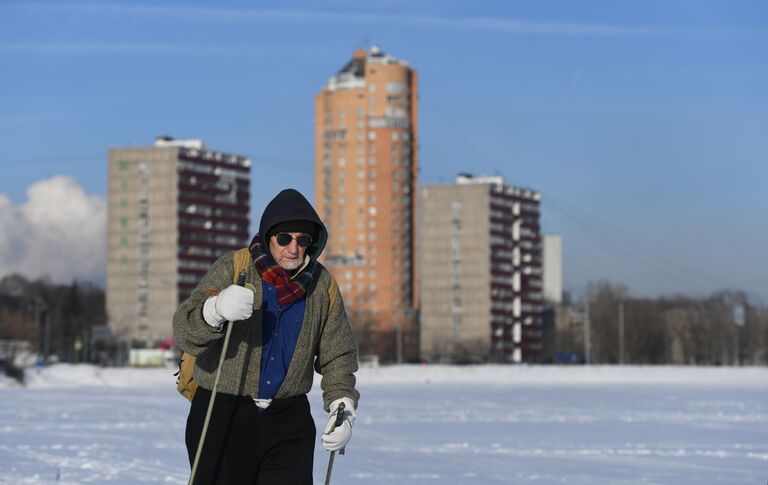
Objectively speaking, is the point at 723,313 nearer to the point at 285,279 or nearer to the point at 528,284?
the point at 528,284

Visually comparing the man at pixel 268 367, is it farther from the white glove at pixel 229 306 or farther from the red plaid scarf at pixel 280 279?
the white glove at pixel 229 306

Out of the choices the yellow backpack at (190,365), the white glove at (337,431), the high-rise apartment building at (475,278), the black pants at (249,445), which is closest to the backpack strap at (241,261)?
the yellow backpack at (190,365)

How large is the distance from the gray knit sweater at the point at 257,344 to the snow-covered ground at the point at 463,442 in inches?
250

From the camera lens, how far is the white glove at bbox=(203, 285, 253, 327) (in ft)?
18.2

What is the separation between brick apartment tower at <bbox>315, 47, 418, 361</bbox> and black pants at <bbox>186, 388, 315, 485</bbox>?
152 metres

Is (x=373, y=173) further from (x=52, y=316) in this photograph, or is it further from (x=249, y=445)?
(x=249, y=445)

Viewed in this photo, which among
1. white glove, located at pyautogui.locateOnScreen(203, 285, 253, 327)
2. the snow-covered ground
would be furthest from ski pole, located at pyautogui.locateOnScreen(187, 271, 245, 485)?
the snow-covered ground

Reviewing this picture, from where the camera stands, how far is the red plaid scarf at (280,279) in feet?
19.3

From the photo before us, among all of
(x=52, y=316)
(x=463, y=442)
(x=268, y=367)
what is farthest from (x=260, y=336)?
(x=52, y=316)

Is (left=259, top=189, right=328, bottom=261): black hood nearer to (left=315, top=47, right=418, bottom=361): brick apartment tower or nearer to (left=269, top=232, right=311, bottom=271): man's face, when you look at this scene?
(left=269, top=232, right=311, bottom=271): man's face

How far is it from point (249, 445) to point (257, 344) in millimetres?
435

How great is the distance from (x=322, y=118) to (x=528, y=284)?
3353 cm

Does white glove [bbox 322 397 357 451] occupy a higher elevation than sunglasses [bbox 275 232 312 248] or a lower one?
lower

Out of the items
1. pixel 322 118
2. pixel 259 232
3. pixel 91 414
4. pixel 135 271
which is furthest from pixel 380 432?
pixel 322 118
